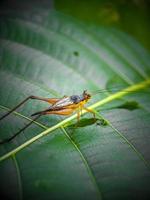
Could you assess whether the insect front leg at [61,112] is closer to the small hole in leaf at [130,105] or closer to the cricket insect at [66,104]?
the cricket insect at [66,104]

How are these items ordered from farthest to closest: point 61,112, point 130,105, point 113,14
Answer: point 113,14
point 130,105
point 61,112

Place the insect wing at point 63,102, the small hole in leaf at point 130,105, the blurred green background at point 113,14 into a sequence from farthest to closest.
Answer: the blurred green background at point 113,14, the small hole in leaf at point 130,105, the insect wing at point 63,102

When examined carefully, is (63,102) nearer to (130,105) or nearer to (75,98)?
(75,98)

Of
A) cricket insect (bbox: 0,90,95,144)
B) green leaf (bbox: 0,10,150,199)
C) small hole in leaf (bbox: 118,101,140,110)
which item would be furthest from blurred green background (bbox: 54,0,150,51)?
cricket insect (bbox: 0,90,95,144)

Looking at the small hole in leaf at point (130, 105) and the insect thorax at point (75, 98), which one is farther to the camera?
the small hole in leaf at point (130, 105)

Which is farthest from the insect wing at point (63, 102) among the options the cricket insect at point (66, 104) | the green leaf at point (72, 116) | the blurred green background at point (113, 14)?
the blurred green background at point (113, 14)

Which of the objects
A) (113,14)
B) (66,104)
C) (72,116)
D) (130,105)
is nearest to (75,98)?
(66,104)
